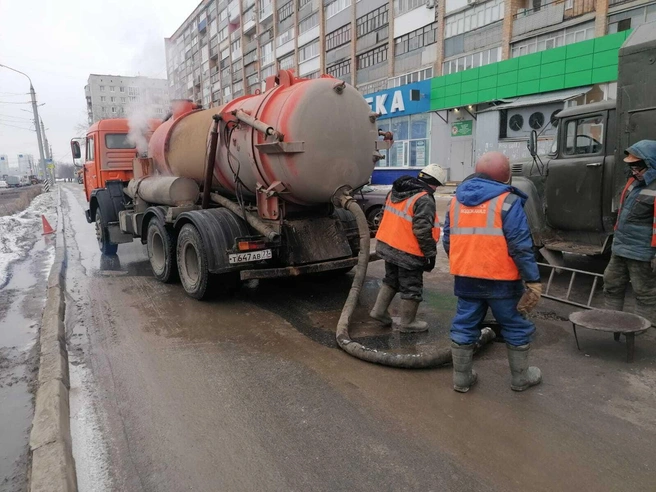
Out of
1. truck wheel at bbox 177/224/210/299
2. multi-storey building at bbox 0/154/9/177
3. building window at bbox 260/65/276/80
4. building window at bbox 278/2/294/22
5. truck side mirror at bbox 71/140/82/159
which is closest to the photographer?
truck wheel at bbox 177/224/210/299

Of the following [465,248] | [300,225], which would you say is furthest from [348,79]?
[465,248]

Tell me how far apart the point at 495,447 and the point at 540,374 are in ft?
3.44

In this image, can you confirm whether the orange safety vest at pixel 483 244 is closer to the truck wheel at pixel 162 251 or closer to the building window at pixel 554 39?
the truck wheel at pixel 162 251

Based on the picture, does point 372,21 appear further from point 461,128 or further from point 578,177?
point 578,177

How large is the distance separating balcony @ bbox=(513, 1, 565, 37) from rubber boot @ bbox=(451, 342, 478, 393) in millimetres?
21683

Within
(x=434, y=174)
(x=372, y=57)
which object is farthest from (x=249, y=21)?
(x=434, y=174)

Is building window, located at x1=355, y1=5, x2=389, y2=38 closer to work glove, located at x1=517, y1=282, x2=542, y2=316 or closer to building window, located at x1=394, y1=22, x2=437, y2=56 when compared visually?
building window, located at x1=394, y1=22, x2=437, y2=56

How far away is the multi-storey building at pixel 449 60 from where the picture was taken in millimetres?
19281

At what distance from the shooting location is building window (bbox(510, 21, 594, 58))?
1983cm

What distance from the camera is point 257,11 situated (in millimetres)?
46656

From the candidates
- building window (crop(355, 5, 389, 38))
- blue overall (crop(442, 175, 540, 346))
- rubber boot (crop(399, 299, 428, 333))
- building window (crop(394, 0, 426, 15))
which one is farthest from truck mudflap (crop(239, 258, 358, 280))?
building window (crop(355, 5, 389, 38))

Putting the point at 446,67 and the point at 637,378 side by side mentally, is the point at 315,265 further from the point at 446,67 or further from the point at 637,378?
the point at 446,67

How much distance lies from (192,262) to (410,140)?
82.0ft

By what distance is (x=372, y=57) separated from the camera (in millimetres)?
32438
